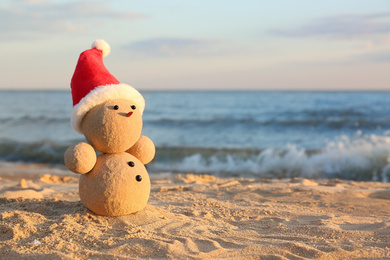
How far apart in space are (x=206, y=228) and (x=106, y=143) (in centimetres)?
126

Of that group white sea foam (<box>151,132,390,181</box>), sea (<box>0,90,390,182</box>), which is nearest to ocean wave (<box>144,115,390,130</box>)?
sea (<box>0,90,390,182</box>)

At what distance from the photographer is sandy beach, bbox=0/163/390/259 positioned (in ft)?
10.1

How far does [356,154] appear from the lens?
30.7 feet

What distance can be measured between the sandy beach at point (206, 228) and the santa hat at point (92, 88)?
A: 1.05 m

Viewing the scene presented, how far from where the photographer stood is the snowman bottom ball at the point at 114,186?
3.59m

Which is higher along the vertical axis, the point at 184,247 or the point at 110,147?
the point at 110,147

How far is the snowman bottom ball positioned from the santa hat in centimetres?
52

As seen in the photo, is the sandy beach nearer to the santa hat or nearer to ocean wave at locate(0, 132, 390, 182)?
the santa hat

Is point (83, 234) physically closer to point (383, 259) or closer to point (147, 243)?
point (147, 243)

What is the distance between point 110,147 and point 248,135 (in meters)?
12.7

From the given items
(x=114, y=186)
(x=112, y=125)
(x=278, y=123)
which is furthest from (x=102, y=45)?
(x=278, y=123)

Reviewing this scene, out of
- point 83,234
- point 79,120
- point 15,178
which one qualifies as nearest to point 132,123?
point 79,120

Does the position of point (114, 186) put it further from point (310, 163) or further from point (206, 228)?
point (310, 163)

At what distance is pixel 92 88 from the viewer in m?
3.77
